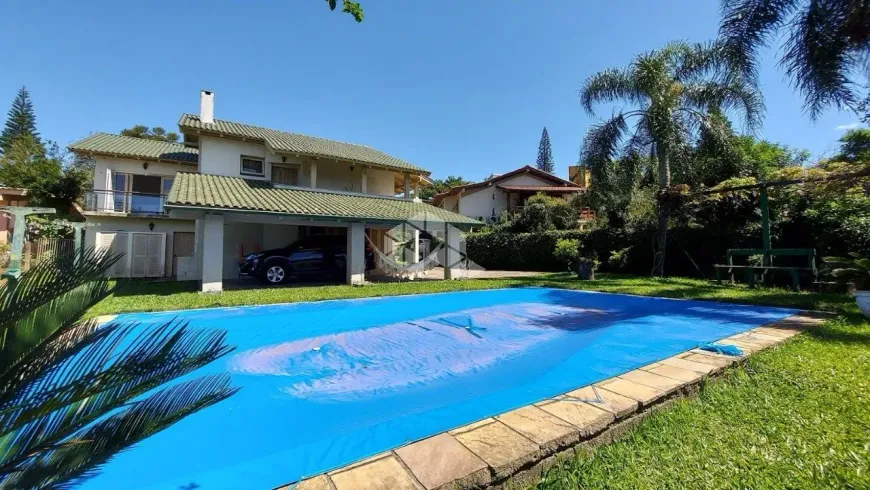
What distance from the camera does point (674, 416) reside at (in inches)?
108

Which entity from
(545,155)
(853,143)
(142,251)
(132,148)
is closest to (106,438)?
(142,251)

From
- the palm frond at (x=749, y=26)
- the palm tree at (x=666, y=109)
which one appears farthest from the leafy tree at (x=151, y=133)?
the palm frond at (x=749, y=26)

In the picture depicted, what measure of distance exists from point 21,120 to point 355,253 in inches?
1655

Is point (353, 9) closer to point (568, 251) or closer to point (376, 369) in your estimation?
point (376, 369)

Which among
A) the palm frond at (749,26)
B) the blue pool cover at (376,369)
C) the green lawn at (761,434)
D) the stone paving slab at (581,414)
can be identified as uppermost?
the palm frond at (749,26)

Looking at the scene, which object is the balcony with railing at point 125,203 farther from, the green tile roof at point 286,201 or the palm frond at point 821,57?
the palm frond at point 821,57

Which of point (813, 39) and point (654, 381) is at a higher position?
point (813, 39)

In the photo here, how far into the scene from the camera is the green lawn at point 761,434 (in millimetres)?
2072

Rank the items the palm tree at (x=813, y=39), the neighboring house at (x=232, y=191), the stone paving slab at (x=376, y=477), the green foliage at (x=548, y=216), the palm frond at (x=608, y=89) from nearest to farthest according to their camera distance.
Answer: the stone paving slab at (x=376, y=477), the palm tree at (x=813, y=39), the neighboring house at (x=232, y=191), the palm frond at (x=608, y=89), the green foliage at (x=548, y=216)

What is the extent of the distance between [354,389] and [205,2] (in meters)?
8.30

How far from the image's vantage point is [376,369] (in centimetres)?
490

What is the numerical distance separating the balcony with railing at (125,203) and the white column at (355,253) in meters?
8.12

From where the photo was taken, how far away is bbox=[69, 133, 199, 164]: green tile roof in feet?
47.0

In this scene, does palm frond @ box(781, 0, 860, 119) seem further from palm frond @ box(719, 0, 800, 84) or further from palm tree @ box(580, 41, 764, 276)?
palm tree @ box(580, 41, 764, 276)
